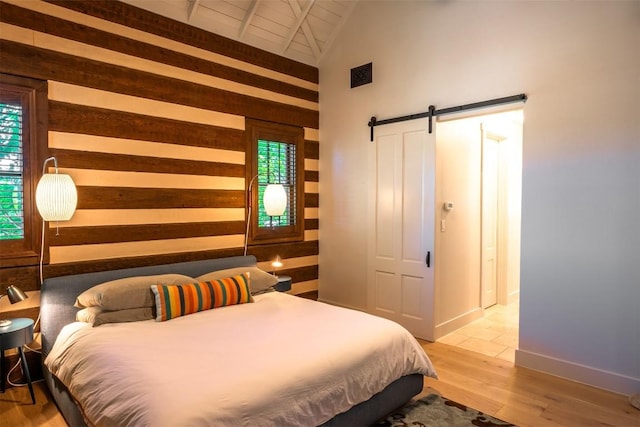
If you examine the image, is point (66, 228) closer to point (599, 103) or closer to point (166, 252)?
point (166, 252)

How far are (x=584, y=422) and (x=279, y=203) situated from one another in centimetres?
300

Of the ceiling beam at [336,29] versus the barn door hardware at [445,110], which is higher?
the ceiling beam at [336,29]

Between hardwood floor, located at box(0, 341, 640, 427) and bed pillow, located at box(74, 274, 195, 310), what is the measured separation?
28.7 inches

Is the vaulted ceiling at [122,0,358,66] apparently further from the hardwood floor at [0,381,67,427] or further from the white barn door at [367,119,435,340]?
the hardwood floor at [0,381,67,427]

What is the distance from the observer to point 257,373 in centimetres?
187

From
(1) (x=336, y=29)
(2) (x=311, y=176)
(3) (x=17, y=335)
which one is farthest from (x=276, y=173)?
(3) (x=17, y=335)

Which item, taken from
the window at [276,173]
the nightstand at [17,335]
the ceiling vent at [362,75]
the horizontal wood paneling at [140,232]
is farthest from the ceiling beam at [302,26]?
the nightstand at [17,335]

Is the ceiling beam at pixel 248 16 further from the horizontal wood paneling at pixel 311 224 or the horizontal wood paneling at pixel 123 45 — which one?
the horizontal wood paneling at pixel 311 224

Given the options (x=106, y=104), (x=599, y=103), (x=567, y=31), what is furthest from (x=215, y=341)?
(x=567, y=31)

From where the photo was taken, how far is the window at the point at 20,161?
277 cm

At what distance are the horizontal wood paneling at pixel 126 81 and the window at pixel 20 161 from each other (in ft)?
0.44

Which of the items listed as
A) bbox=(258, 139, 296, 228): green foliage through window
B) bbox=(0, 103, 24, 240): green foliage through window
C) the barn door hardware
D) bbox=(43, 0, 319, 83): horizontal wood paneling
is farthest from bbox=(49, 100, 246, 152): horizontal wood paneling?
the barn door hardware

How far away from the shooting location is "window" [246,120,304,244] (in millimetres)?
4262

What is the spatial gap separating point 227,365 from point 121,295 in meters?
1.25
